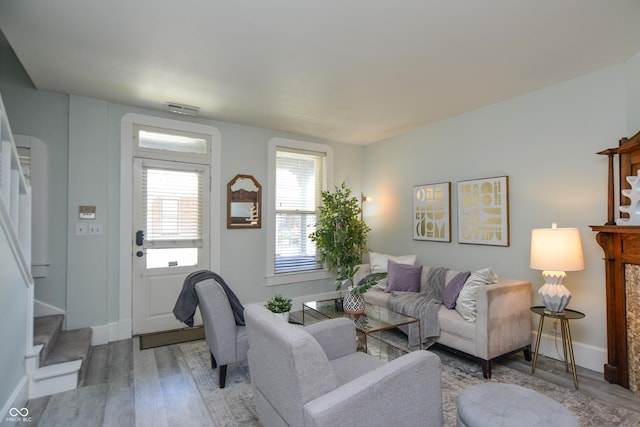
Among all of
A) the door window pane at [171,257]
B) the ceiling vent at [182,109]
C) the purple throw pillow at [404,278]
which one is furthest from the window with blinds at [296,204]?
the purple throw pillow at [404,278]

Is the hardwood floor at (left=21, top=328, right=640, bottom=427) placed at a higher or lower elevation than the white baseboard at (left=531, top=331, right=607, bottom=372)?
lower

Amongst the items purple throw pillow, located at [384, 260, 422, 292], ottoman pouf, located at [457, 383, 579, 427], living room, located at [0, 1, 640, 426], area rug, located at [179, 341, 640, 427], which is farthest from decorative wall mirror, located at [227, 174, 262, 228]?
Result: ottoman pouf, located at [457, 383, 579, 427]

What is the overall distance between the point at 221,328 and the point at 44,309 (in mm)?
2214

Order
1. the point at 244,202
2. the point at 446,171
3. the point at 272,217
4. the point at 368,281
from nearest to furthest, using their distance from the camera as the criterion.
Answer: the point at 368,281
the point at 446,171
the point at 244,202
the point at 272,217

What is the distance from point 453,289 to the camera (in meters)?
3.19

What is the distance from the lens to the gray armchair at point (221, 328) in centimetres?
249

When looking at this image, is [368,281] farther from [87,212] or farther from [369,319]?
[87,212]

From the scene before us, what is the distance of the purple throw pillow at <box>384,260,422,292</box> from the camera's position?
3.83 m

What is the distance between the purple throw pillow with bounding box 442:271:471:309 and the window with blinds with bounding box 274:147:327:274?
2.22 m

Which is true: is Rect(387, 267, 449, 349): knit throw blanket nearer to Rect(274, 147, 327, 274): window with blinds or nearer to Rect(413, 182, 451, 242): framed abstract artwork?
Rect(413, 182, 451, 242): framed abstract artwork

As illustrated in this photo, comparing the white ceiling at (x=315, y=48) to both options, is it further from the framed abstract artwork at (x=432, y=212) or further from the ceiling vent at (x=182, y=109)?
the framed abstract artwork at (x=432, y=212)

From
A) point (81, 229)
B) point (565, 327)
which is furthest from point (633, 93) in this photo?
point (81, 229)

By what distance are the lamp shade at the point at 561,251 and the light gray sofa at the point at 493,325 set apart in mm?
392

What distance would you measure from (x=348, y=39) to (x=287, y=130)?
2.44 m
